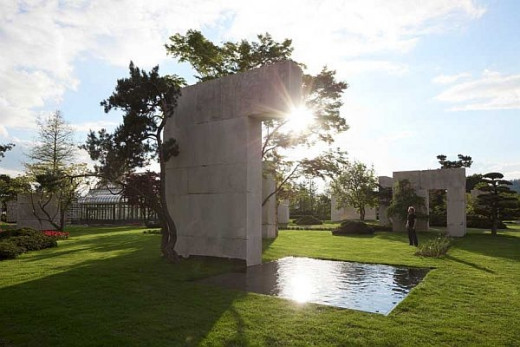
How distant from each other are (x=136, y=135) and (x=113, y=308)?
19.0 feet

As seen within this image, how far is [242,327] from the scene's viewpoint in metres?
4.86

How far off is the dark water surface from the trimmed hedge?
24.0ft

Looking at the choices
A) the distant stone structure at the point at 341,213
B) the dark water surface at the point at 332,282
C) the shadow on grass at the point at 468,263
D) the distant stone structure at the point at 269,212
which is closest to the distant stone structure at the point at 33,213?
the distant stone structure at the point at 269,212

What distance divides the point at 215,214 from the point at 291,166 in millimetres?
10002

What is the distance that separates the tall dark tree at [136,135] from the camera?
33.6 feet

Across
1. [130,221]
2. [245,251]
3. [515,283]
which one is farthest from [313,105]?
[130,221]

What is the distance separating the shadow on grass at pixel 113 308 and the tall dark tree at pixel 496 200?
18715 millimetres

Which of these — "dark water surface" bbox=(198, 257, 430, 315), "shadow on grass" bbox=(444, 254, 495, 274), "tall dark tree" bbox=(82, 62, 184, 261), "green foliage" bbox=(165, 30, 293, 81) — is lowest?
"shadow on grass" bbox=(444, 254, 495, 274)

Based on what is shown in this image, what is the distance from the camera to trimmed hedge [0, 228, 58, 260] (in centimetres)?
1152

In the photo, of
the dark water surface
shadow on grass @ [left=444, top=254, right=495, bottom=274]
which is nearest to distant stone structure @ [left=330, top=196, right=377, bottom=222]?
shadow on grass @ [left=444, top=254, right=495, bottom=274]

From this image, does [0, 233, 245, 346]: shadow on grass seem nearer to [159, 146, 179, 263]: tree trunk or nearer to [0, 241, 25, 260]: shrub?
[159, 146, 179, 263]: tree trunk

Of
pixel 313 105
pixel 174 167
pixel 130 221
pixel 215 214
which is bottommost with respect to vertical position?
pixel 130 221

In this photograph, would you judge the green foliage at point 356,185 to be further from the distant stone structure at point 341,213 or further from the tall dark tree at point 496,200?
the tall dark tree at point 496,200

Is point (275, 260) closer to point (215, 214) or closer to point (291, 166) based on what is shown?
point (215, 214)
